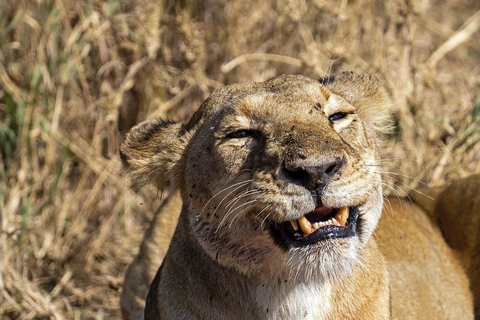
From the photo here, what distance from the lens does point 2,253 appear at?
418 centimetres

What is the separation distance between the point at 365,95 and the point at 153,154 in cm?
88

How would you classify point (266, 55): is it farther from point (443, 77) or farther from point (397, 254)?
point (397, 254)

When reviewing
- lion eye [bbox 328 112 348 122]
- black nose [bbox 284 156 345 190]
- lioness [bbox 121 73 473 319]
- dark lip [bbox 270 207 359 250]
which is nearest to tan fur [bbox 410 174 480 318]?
lioness [bbox 121 73 473 319]

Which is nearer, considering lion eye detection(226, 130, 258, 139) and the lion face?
the lion face

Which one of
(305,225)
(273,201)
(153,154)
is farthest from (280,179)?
(153,154)

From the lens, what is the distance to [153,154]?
2871mm

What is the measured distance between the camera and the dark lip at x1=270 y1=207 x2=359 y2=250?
7.44 ft

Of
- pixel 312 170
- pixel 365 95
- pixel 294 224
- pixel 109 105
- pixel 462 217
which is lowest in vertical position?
pixel 109 105

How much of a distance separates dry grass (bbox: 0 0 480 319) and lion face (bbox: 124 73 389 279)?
1.91 metres

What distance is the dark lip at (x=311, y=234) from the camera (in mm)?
2268

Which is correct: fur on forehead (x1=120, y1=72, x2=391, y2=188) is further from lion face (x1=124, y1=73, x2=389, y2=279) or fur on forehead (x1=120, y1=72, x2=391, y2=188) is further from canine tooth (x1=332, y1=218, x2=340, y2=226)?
canine tooth (x1=332, y1=218, x2=340, y2=226)

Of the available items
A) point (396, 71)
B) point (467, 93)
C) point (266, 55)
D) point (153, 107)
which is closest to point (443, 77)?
point (467, 93)

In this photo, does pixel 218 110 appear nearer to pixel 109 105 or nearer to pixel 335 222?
pixel 335 222

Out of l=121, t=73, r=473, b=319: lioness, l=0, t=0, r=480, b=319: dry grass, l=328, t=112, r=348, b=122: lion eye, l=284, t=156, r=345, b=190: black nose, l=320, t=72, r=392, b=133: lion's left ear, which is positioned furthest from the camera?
l=0, t=0, r=480, b=319: dry grass
